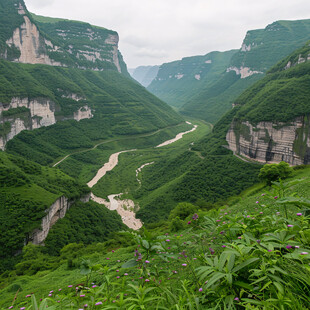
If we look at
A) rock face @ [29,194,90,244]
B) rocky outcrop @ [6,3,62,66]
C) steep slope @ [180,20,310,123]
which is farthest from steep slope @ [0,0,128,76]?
rock face @ [29,194,90,244]

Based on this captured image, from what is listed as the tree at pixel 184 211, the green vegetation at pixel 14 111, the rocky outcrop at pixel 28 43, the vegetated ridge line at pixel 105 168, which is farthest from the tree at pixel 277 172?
the rocky outcrop at pixel 28 43

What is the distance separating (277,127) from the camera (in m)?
38.5

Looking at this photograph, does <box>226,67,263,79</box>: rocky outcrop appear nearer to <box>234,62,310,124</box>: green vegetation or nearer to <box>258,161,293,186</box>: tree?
<box>234,62,310,124</box>: green vegetation

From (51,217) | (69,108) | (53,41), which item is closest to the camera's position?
(51,217)

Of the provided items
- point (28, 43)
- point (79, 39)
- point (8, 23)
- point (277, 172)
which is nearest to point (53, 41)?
point (28, 43)

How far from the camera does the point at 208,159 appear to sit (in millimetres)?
47562

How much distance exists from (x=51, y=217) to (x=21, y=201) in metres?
4.07

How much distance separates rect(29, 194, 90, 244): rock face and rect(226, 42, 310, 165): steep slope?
116 feet

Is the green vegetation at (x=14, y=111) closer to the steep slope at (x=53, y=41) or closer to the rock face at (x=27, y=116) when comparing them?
the rock face at (x=27, y=116)

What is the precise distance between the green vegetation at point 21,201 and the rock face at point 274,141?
3399 centimetres

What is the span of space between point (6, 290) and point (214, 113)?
14856 cm

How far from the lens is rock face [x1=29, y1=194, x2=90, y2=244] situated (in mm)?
24038

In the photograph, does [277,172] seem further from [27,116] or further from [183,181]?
[27,116]

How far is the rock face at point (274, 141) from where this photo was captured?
3500 centimetres
